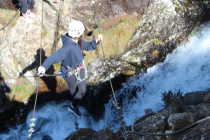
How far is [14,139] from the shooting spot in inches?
452

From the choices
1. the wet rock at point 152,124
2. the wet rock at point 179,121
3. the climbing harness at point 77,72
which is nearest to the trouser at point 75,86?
the climbing harness at point 77,72

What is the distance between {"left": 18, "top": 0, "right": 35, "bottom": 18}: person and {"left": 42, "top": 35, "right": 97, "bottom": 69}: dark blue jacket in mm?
3911

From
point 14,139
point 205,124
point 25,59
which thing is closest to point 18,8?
point 25,59

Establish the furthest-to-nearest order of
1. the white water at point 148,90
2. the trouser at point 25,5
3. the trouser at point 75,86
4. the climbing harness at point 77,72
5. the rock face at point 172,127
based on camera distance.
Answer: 1. the white water at point 148,90
2. the trouser at point 25,5
3. the trouser at point 75,86
4. the climbing harness at point 77,72
5. the rock face at point 172,127

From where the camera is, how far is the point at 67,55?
323 inches

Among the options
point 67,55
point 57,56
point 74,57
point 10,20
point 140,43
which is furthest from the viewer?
point 140,43

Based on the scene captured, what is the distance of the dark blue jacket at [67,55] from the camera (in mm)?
7801

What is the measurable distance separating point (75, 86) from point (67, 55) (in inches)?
59.6

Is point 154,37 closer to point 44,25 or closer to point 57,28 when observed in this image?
point 57,28

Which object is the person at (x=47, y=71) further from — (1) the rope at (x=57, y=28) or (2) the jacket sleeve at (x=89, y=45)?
(2) the jacket sleeve at (x=89, y=45)

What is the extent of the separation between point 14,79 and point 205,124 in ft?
22.6

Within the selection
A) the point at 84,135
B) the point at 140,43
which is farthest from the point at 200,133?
the point at 140,43

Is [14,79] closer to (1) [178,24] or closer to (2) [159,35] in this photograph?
(2) [159,35]

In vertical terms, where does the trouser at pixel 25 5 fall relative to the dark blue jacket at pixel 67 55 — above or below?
above
